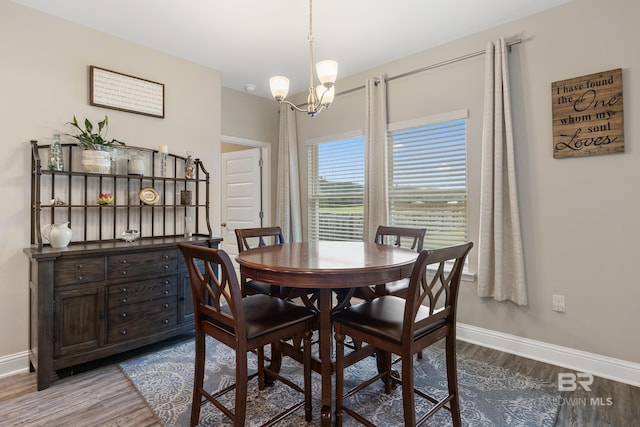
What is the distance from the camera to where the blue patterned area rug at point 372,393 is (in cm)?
184

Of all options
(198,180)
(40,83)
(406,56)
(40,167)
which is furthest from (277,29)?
(40,167)

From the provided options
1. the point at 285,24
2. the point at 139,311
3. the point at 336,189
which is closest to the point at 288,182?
the point at 336,189

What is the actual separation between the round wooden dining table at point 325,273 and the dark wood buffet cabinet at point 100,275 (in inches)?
47.3

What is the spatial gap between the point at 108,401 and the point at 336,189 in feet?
9.64

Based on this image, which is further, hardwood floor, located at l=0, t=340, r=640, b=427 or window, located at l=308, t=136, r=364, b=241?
window, located at l=308, t=136, r=364, b=241

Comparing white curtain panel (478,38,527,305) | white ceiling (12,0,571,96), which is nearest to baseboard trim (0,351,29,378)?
white ceiling (12,0,571,96)

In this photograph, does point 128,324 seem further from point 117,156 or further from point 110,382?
point 117,156

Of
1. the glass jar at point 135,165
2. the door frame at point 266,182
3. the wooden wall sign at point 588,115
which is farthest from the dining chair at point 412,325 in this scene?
the door frame at point 266,182

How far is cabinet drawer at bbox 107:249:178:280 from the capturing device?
97.3 inches

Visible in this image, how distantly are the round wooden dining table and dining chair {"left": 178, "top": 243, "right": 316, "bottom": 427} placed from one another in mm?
110

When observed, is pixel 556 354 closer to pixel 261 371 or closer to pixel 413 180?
pixel 413 180

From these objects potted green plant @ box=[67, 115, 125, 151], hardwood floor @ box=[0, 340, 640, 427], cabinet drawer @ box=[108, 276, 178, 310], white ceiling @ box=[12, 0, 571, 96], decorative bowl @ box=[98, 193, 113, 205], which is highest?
white ceiling @ box=[12, 0, 571, 96]

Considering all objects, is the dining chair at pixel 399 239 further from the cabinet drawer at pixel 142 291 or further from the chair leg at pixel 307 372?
the cabinet drawer at pixel 142 291

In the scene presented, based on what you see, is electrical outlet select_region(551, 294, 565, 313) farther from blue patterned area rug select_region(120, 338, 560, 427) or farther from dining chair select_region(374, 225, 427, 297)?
dining chair select_region(374, 225, 427, 297)
